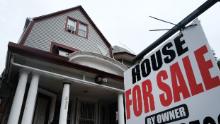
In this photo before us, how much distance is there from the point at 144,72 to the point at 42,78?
709 centimetres

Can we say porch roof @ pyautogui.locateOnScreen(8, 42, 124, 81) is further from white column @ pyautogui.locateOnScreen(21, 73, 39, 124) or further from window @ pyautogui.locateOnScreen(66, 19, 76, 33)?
window @ pyautogui.locateOnScreen(66, 19, 76, 33)

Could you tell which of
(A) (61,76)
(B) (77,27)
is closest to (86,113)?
(A) (61,76)

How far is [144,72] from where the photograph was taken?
1.97m

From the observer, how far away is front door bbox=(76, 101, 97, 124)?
33.8 feet

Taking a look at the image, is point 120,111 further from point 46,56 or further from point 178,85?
point 178,85

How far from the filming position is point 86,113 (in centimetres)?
1063

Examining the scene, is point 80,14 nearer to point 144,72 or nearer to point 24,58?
point 24,58

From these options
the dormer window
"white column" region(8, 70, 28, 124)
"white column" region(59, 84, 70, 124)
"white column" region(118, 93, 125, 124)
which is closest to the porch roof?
"white column" region(8, 70, 28, 124)

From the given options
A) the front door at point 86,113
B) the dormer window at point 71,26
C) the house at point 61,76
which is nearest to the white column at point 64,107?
the house at point 61,76

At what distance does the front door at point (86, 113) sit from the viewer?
10297 mm

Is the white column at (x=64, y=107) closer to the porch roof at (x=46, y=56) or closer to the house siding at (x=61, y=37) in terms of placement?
the porch roof at (x=46, y=56)

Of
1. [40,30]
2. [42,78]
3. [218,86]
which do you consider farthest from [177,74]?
[40,30]

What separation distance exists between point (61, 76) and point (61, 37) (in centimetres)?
421

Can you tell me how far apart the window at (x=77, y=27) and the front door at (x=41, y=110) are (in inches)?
192
